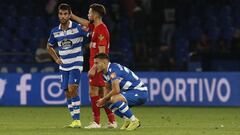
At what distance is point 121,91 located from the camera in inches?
502

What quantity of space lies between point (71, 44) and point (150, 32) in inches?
463

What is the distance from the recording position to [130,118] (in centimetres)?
1237

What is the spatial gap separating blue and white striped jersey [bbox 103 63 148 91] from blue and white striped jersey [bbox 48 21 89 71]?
1105mm

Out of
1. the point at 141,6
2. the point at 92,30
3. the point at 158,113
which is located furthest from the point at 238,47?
the point at 92,30

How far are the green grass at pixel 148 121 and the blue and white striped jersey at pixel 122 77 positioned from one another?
0.70 m

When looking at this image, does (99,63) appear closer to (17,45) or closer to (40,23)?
(17,45)

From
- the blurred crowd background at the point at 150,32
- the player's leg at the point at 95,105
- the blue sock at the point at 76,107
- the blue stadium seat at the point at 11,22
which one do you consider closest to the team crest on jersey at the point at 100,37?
the player's leg at the point at 95,105

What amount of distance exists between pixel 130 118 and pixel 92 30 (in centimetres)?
187

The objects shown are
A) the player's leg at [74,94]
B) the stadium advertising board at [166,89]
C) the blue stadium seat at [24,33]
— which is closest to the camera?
the player's leg at [74,94]

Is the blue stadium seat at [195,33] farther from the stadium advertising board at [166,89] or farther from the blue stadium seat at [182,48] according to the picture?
the stadium advertising board at [166,89]

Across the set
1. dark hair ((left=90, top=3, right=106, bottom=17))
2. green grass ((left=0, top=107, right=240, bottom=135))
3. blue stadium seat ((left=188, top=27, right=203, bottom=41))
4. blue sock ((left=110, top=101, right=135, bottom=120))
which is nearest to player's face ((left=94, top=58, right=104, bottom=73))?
blue sock ((left=110, top=101, right=135, bottom=120))

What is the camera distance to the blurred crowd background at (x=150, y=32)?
74.0ft

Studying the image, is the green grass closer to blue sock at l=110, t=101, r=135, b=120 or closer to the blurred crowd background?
blue sock at l=110, t=101, r=135, b=120

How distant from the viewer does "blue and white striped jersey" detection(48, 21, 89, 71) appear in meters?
13.5
